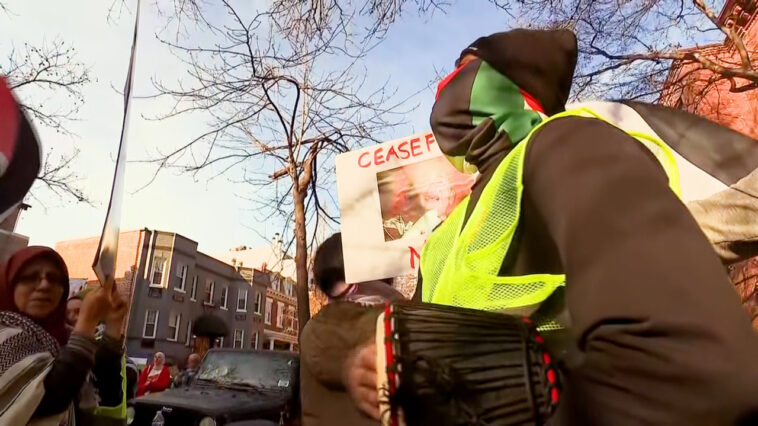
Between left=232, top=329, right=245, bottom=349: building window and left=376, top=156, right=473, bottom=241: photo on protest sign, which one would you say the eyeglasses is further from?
left=232, top=329, right=245, bottom=349: building window

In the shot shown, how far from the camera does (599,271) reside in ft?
2.46

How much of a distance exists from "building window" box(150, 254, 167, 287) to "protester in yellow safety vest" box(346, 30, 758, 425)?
39.7m

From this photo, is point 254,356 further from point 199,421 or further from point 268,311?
point 268,311

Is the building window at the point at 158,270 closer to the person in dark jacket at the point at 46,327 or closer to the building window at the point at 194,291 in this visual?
the building window at the point at 194,291

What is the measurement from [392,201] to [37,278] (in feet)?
7.41

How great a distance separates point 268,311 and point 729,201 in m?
51.7

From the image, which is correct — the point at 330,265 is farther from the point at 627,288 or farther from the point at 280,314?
the point at 280,314

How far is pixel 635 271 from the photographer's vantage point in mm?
718

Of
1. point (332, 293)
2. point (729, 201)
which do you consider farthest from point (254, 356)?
point (729, 201)

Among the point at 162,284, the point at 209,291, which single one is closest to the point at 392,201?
the point at 162,284

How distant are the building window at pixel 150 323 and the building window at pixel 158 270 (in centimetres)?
191

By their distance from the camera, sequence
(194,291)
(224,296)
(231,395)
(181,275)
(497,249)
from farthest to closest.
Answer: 1. (224,296)
2. (194,291)
3. (181,275)
4. (231,395)
5. (497,249)

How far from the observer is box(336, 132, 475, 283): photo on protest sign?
4.02 m

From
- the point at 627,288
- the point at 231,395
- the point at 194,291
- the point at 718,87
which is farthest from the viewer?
the point at 194,291
